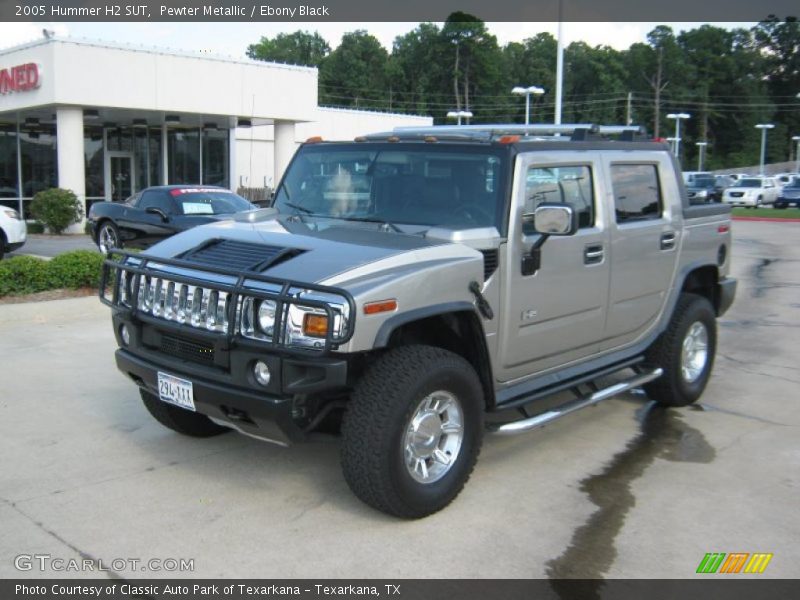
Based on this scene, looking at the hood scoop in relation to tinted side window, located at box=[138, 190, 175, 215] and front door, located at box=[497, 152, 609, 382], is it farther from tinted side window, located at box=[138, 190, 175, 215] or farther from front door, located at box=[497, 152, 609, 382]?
tinted side window, located at box=[138, 190, 175, 215]

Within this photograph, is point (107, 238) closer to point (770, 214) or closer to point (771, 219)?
point (771, 219)

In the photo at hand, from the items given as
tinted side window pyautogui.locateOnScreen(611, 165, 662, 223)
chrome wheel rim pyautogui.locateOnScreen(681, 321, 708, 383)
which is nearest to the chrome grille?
tinted side window pyautogui.locateOnScreen(611, 165, 662, 223)

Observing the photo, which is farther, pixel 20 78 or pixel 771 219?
pixel 771 219

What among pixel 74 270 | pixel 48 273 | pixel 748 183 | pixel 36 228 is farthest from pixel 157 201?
pixel 748 183

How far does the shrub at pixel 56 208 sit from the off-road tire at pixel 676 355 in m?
19.5

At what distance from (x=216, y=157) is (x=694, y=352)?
25.8 metres

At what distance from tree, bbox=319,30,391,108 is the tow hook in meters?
91.6

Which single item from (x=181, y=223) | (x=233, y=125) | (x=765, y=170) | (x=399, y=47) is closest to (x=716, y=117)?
(x=765, y=170)

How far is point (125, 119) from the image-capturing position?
1070 inches

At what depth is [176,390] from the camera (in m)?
4.40

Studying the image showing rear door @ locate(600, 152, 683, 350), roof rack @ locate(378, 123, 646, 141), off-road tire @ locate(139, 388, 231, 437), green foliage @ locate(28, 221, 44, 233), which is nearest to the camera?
off-road tire @ locate(139, 388, 231, 437)

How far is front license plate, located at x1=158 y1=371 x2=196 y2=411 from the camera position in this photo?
4.31 metres

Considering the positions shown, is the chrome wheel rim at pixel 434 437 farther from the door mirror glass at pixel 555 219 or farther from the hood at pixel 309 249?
the door mirror glass at pixel 555 219

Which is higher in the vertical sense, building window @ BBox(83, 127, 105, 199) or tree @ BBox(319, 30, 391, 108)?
tree @ BBox(319, 30, 391, 108)
